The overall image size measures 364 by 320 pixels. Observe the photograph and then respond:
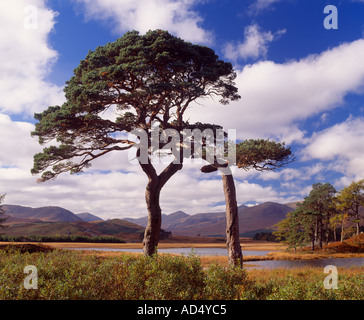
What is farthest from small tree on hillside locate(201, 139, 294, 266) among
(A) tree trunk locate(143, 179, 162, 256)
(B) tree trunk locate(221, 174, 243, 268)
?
(A) tree trunk locate(143, 179, 162, 256)

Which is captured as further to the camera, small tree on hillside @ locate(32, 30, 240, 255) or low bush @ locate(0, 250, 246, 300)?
small tree on hillside @ locate(32, 30, 240, 255)

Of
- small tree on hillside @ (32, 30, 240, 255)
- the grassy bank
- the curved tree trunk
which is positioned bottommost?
the grassy bank

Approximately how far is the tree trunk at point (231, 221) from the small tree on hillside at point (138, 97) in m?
3.70

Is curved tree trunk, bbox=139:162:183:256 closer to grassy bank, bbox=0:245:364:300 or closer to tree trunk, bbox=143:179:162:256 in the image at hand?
tree trunk, bbox=143:179:162:256

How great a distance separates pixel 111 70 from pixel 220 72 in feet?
21.7

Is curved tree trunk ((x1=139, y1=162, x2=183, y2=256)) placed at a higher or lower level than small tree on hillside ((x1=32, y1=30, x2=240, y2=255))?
lower

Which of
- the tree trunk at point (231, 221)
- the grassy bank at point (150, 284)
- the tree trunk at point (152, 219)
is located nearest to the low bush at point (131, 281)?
the grassy bank at point (150, 284)

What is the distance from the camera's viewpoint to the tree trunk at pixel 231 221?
1639 cm

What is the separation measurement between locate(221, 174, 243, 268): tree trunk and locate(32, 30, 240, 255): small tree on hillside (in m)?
3.70

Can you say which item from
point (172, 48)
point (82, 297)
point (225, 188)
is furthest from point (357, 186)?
point (82, 297)

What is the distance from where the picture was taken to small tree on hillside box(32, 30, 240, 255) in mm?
15938

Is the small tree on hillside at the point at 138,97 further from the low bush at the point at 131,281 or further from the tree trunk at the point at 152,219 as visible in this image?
the low bush at the point at 131,281
